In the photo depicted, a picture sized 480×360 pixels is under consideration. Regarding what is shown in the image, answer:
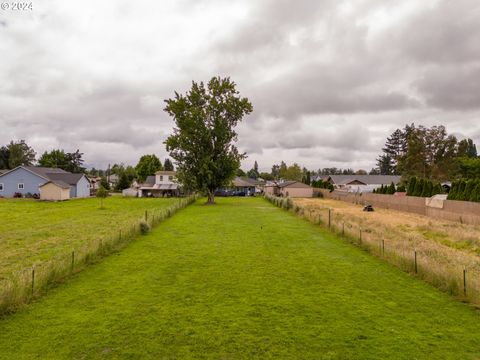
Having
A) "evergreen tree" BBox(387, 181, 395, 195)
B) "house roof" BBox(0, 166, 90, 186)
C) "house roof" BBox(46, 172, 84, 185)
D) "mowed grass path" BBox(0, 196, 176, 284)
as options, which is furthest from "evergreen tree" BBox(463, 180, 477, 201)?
"house roof" BBox(46, 172, 84, 185)

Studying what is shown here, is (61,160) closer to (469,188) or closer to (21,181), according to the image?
(21,181)

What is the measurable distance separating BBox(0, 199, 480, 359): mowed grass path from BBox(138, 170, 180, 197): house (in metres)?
59.6

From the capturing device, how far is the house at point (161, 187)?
7331 cm

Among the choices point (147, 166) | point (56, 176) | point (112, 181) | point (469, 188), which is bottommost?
point (469, 188)

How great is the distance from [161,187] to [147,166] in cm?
3246

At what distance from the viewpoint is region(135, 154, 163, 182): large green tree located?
10281 centimetres

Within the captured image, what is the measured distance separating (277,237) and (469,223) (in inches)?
674

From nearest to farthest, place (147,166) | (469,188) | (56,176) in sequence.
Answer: (469,188) < (56,176) < (147,166)

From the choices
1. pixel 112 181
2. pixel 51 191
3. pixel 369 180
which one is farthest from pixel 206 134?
pixel 112 181

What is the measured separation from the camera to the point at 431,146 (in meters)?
64.1

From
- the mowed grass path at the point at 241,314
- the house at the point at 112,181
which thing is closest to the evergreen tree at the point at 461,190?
the mowed grass path at the point at 241,314

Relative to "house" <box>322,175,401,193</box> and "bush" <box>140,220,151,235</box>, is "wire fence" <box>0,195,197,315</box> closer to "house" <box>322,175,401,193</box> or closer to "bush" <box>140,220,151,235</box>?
"bush" <box>140,220,151,235</box>

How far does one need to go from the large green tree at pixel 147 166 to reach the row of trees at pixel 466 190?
8356 centimetres

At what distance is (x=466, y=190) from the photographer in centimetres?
3152
